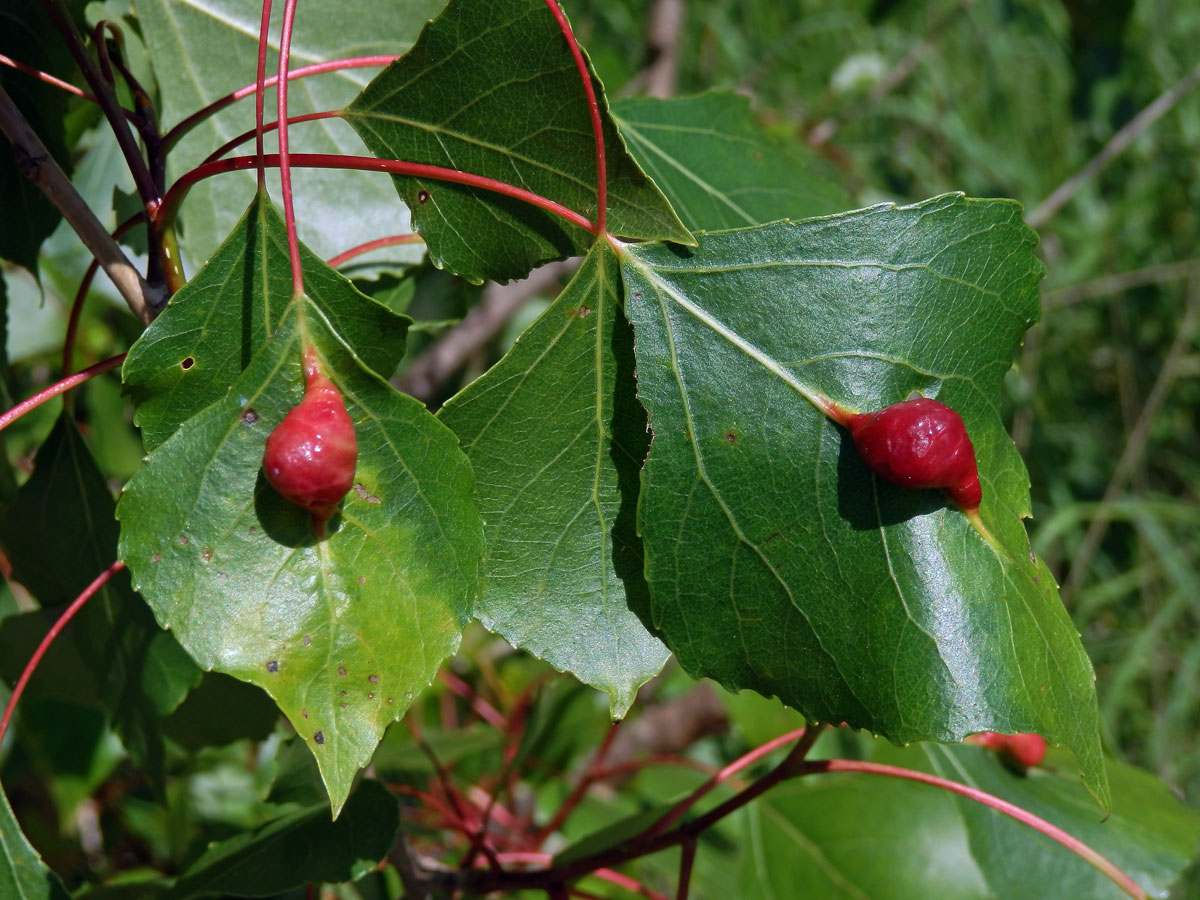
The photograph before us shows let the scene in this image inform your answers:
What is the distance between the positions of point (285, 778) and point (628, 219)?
2.14ft

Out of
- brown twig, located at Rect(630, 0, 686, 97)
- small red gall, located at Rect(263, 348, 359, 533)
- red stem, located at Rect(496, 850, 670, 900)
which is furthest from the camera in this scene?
brown twig, located at Rect(630, 0, 686, 97)

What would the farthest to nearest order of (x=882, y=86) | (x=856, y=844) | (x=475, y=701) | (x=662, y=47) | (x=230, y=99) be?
(x=882, y=86) < (x=662, y=47) < (x=475, y=701) < (x=856, y=844) < (x=230, y=99)

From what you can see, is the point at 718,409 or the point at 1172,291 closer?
the point at 718,409

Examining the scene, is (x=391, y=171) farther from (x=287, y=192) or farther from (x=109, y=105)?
(x=109, y=105)

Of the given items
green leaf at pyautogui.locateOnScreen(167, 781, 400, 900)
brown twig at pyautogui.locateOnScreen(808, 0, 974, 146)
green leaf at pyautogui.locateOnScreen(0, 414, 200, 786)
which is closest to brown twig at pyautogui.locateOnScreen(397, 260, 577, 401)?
brown twig at pyautogui.locateOnScreen(808, 0, 974, 146)

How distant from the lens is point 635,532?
71 centimetres

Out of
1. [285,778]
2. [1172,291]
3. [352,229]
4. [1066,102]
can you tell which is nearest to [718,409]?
[352,229]

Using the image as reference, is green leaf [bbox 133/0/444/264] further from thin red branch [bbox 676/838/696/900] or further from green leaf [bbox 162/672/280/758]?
thin red branch [bbox 676/838/696/900]

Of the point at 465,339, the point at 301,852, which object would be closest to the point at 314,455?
the point at 301,852

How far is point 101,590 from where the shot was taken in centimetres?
90

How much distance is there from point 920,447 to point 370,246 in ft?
1.84

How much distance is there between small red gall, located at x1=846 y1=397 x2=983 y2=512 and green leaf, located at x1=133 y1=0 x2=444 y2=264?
0.56m

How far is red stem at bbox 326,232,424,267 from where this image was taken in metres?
0.95

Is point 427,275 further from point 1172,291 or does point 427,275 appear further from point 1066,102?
point 1066,102
